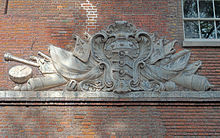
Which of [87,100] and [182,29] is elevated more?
[182,29]

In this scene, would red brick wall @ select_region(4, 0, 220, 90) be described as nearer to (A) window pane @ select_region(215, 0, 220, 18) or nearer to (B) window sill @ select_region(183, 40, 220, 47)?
(B) window sill @ select_region(183, 40, 220, 47)

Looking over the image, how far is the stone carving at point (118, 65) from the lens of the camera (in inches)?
269

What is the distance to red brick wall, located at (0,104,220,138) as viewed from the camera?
644 cm

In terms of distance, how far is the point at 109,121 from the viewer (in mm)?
6543

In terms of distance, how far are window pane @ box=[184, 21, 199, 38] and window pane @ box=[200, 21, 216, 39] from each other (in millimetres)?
150

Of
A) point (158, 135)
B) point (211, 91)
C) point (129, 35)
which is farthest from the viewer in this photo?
point (129, 35)

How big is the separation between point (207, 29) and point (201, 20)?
0.97ft

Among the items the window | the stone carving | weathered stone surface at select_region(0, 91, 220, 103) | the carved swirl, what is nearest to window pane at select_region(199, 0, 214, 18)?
the window

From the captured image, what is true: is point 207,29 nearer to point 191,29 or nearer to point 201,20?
point 201,20

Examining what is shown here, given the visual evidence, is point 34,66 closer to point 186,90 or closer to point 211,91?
point 186,90

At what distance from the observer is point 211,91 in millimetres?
6832

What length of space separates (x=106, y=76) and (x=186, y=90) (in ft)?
6.38

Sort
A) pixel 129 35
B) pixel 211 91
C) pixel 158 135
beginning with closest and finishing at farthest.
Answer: pixel 158 135 < pixel 211 91 < pixel 129 35

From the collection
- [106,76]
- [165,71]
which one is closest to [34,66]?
[106,76]
